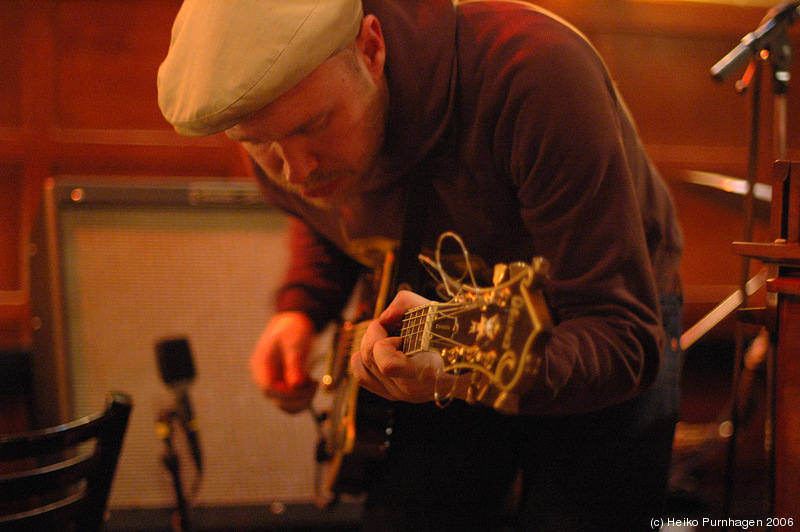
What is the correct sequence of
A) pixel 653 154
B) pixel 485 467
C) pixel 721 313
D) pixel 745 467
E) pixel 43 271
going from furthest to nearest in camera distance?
pixel 653 154 → pixel 745 467 → pixel 43 271 → pixel 721 313 → pixel 485 467

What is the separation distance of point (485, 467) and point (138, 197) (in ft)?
4.68

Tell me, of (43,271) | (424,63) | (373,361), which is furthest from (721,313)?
(43,271)

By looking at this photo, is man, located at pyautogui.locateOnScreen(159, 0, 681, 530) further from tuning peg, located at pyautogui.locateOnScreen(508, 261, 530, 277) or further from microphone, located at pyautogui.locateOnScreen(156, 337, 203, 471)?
microphone, located at pyautogui.locateOnScreen(156, 337, 203, 471)

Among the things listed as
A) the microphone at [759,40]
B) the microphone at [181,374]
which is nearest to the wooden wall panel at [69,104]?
the microphone at [181,374]

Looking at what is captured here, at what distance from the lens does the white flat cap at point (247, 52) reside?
0.76 m

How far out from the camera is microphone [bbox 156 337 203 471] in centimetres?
157

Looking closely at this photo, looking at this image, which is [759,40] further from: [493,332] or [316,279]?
[316,279]

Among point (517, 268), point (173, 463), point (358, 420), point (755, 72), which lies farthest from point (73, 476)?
point (755, 72)

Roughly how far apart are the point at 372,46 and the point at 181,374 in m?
1.08

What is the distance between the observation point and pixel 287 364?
1347 mm

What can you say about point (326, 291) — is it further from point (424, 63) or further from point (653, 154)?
point (653, 154)

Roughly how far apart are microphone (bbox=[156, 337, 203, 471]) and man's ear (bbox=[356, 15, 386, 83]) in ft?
3.43

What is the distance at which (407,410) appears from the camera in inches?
43.5

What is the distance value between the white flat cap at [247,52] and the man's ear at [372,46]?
7 centimetres
